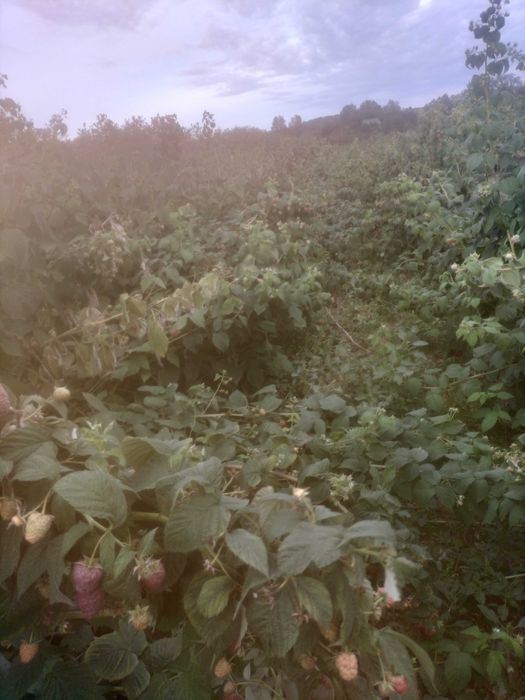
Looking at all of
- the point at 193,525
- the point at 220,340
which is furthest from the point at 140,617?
the point at 220,340

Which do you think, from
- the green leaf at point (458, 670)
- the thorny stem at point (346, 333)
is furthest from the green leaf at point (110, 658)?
the thorny stem at point (346, 333)

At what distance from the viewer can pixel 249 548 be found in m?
0.71

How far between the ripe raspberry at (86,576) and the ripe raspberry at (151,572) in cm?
5

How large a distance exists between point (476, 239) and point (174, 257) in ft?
6.02

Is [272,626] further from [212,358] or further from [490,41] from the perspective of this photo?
[490,41]

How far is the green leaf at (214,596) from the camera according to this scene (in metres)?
0.75

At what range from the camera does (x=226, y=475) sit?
1.14 meters

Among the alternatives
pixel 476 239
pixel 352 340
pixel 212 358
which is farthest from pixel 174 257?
pixel 476 239

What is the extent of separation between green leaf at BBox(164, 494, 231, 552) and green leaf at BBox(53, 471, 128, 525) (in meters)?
0.08

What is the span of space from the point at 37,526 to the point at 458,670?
47.2 inches

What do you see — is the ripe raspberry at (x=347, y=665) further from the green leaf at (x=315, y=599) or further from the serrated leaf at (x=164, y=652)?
the serrated leaf at (x=164, y=652)

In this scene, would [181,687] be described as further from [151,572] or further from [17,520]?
[17,520]

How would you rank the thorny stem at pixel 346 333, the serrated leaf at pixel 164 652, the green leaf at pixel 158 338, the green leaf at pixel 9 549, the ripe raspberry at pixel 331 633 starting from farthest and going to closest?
the thorny stem at pixel 346 333 < the green leaf at pixel 158 338 < the serrated leaf at pixel 164 652 < the green leaf at pixel 9 549 < the ripe raspberry at pixel 331 633

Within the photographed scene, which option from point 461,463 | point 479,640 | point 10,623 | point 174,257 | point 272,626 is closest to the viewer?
point 272,626
